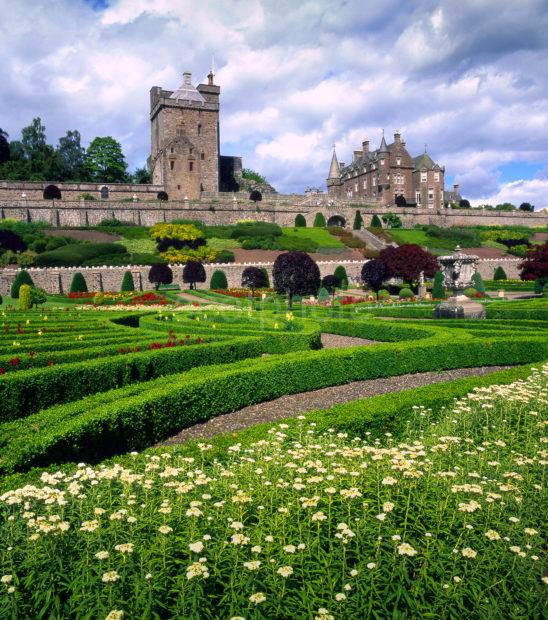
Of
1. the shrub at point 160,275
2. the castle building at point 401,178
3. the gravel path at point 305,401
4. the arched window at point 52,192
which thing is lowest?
the gravel path at point 305,401

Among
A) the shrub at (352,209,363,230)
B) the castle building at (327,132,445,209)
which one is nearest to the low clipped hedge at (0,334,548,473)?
the shrub at (352,209,363,230)

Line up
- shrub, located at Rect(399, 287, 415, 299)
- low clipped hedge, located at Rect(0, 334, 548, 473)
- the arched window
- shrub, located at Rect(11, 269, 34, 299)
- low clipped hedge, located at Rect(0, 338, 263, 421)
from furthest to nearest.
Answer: the arched window
shrub, located at Rect(399, 287, 415, 299)
shrub, located at Rect(11, 269, 34, 299)
low clipped hedge, located at Rect(0, 338, 263, 421)
low clipped hedge, located at Rect(0, 334, 548, 473)

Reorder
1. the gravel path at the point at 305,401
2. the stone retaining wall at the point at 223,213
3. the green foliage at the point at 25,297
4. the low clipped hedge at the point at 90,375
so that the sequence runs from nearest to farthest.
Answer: the low clipped hedge at the point at 90,375 < the gravel path at the point at 305,401 < the green foliage at the point at 25,297 < the stone retaining wall at the point at 223,213

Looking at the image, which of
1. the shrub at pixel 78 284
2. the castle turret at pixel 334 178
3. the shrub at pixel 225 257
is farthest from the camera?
the castle turret at pixel 334 178

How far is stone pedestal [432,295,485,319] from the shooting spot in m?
20.7

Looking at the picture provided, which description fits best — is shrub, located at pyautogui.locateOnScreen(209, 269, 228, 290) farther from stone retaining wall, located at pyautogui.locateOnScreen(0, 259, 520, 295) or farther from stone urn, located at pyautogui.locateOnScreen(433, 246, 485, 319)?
stone urn, located at pyautogui.locateOnScreen(433, 246, 485, 319)

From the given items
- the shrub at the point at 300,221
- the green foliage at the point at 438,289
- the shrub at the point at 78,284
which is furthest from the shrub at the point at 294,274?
the shrub at the point at 300,221

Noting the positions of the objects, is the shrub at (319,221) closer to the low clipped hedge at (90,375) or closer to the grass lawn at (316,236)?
the grass lawn at (316,236)

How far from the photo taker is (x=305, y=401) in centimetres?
1019

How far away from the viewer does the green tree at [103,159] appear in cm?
7356

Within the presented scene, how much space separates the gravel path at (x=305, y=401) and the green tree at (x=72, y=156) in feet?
232

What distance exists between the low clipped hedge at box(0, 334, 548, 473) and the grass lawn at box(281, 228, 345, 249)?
41706 mm

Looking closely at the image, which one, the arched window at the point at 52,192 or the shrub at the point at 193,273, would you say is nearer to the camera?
the shrub at the point at 193,273

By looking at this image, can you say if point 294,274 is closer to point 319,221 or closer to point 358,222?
point 358,222
